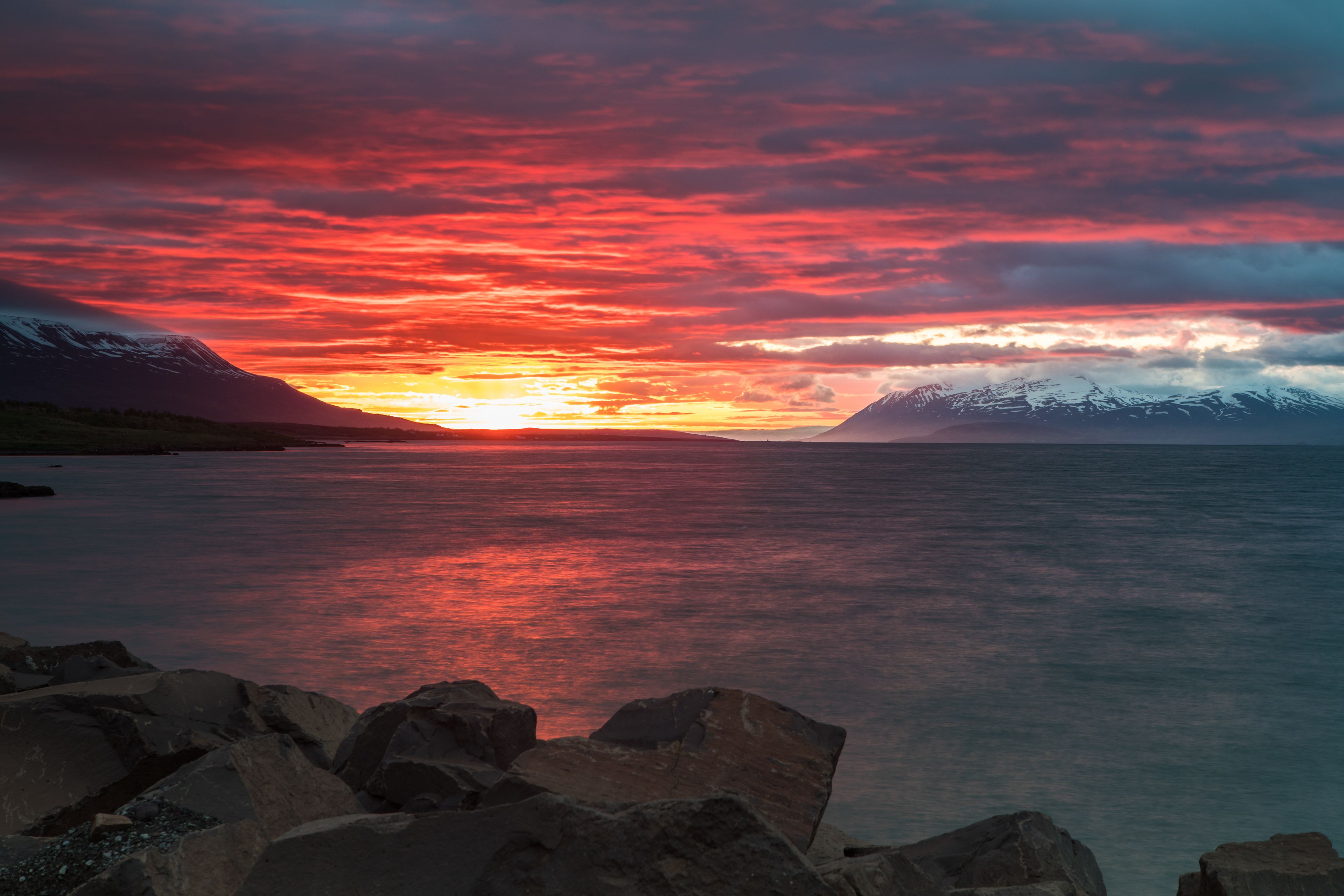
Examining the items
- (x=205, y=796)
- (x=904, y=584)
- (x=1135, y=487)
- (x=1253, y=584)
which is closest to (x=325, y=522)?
(x=904, y=584)

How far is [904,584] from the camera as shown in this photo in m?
19.8


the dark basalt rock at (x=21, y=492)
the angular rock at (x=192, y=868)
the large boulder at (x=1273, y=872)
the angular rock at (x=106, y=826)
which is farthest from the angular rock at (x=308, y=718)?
the dark basalt rock at (x=21, y=492)

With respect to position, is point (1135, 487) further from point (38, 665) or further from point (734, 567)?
point (38, 665)

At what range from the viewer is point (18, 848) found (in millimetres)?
4301

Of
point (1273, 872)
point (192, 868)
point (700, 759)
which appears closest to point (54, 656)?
point (192, 868)

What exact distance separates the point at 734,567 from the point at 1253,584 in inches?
454

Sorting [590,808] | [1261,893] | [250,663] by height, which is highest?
[590,808]

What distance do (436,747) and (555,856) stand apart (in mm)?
2906

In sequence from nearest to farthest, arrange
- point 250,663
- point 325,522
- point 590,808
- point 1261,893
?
point 590,808, point 1261,893, point 250,663, point 325,522

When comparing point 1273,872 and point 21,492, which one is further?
point 21,492

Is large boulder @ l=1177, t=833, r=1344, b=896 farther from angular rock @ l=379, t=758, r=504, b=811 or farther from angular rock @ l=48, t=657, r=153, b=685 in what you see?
angular rock @ l=48, t=657, r=153, b=685

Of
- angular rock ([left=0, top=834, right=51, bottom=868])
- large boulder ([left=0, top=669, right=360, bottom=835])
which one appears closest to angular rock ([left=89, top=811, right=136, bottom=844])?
angular rock ([left=0, top=834, right=51, bottom=868])

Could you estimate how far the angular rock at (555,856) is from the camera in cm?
339

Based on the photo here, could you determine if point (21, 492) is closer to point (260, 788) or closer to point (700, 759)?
point (260, 788)
